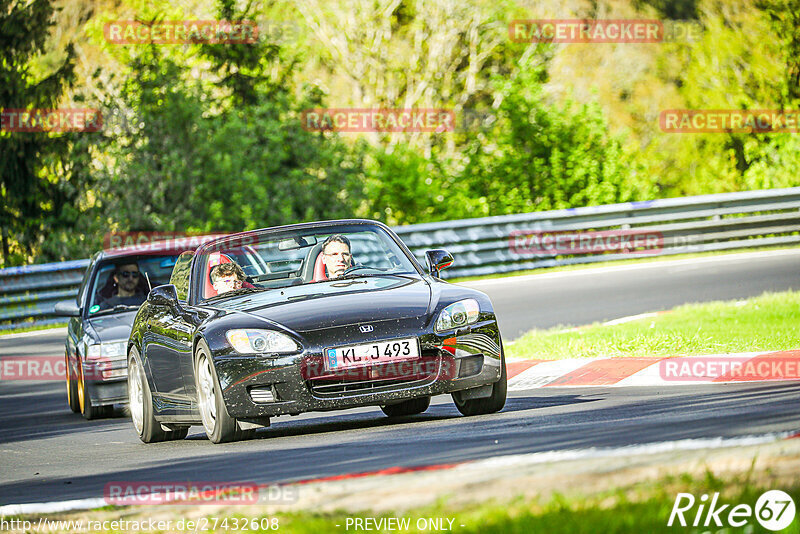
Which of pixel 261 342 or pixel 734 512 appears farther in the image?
pixel 261 342

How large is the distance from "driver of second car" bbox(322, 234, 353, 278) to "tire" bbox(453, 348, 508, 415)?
4.26 feet

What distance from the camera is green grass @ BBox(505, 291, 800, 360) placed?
37.4 feet

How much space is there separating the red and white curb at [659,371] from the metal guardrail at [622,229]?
10720mm

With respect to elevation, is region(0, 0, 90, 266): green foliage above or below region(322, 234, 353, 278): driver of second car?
above

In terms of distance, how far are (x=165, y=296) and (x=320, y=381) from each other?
185 cm

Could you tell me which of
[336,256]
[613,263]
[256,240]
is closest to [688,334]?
[336,256]

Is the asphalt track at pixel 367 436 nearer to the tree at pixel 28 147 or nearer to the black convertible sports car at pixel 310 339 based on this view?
the black convertible sports car at pixel 310 339

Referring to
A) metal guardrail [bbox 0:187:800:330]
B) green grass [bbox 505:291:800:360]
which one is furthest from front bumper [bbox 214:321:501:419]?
metal guardrail [bbox 0:187:800:330]

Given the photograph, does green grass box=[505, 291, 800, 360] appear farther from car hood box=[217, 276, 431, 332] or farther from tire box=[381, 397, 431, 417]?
car hood box=[217, 276, 431, 332]

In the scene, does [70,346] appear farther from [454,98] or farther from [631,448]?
[454,98]


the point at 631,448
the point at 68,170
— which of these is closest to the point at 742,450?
the point at 631,448

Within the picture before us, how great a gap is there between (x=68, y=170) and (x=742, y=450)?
2414 centimetres

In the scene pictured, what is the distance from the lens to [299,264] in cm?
987

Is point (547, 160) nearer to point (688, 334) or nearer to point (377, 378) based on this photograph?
point (688, 334)
